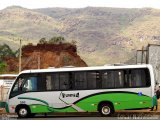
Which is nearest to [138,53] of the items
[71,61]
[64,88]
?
[64,88]

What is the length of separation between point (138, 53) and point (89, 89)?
35060 mm

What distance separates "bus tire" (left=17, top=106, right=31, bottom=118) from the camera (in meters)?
26.5

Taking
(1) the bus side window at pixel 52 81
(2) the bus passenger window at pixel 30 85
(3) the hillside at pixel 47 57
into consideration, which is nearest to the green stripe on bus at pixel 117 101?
(1) the bus side window at pixel 52 81

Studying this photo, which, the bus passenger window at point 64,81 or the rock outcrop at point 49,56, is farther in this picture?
the rock outcrop at point 49,56

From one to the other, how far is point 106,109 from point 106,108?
0.17ft

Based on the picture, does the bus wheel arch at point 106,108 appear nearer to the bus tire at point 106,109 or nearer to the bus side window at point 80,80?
the bus tire at point 106,109

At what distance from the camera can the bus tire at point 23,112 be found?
87.0ft

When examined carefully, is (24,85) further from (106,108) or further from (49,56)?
(49,56)

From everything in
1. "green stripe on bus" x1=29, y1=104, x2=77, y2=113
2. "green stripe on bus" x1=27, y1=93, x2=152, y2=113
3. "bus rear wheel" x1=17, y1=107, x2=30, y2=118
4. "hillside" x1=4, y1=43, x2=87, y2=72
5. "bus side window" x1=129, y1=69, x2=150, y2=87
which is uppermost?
"hillside" x1=4, y1=43, x2=87, y2=72

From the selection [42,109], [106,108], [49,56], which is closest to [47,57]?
[49,56]

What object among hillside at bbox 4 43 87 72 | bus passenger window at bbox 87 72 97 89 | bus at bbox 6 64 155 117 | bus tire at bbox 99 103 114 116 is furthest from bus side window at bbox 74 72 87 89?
hillside at bbox 4 43 87 72

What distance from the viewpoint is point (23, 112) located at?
87.2 ft

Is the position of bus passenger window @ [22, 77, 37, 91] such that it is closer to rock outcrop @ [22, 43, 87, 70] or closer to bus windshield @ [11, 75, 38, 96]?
bus windshield @ [11, 75, 38, 96]

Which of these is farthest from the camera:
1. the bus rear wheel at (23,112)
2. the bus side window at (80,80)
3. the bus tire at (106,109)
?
the bus rear wheel at (23,112)
